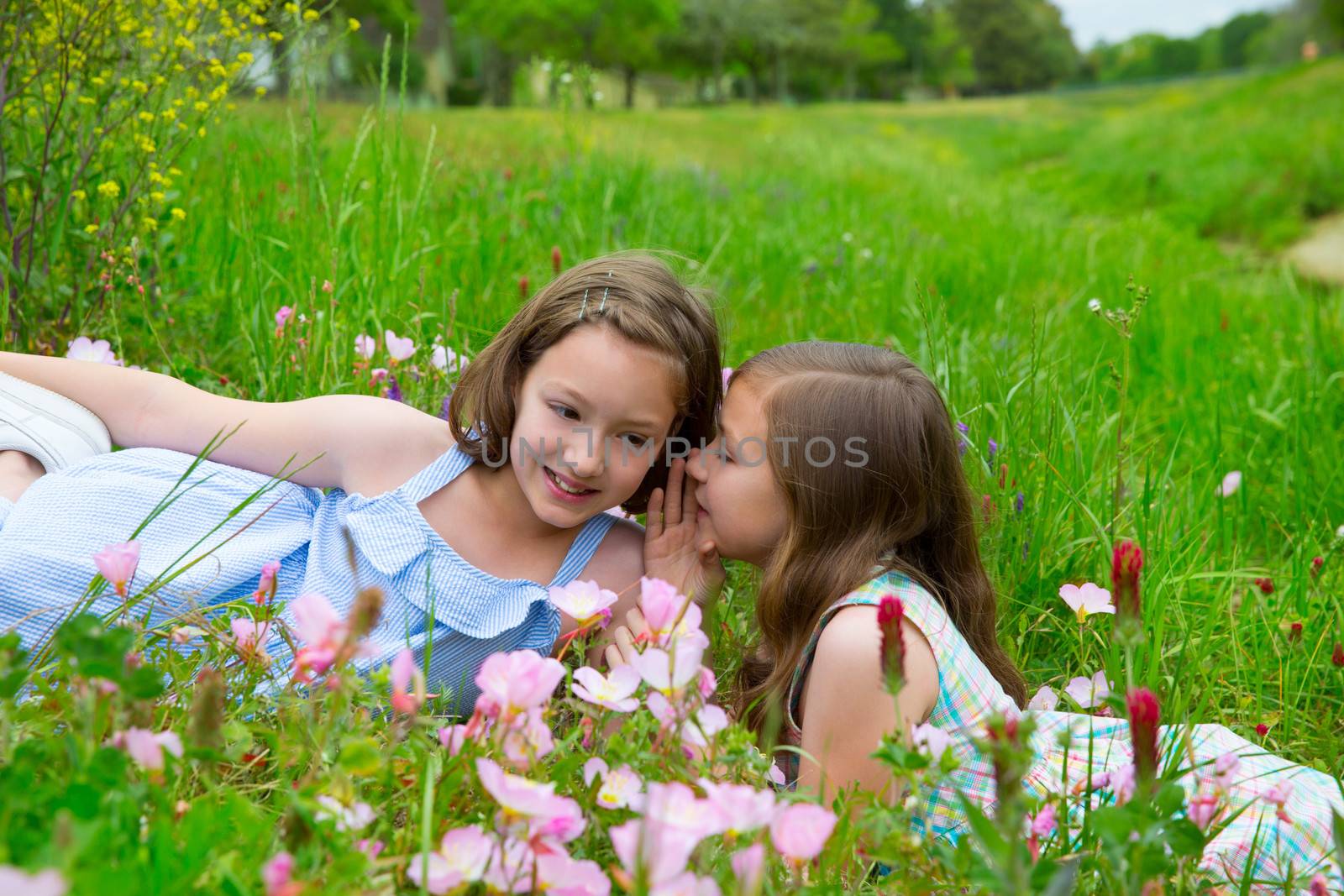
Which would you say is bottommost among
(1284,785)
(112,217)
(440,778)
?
(1284,785)

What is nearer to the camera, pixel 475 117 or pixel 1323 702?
pixel 1323 702

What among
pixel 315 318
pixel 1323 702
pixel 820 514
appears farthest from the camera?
pixel 315 318

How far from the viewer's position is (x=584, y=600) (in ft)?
4.93

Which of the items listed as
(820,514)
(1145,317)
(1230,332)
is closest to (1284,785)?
(820,514)

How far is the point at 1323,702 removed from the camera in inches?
86.4

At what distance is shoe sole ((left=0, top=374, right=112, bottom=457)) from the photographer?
7.16ft

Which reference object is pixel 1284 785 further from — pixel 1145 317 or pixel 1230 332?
pixel 1230 332

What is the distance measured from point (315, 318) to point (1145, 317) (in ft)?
9.94

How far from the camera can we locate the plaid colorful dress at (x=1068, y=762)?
164cm

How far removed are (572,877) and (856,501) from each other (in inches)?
42.9

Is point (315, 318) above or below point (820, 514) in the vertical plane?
above

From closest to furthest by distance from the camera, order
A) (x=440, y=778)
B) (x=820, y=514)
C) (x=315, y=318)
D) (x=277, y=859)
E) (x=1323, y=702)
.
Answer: (x=277, y=859)
(x=440, y=778)
(x=820, y=514)
(x=1323, y=702)
(x=315, y=318)

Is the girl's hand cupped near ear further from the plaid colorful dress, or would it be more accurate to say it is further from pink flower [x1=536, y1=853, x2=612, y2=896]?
pink flower [x1=536, y1=853, x2=612, y2=896]

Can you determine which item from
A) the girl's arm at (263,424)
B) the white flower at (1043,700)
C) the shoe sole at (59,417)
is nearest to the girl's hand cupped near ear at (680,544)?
the girl's arm at (263,424)
